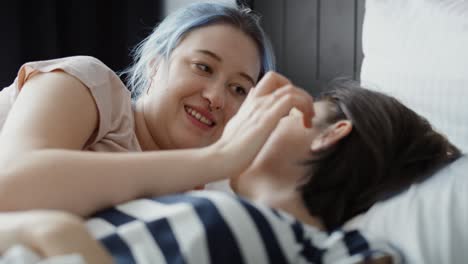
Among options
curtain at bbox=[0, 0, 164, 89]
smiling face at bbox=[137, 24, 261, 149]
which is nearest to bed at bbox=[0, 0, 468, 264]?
smiling face at bbox=[137, 24, 261, 149]

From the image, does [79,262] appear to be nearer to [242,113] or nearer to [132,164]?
[132,164]

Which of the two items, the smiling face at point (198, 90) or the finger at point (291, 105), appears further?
the smiling face at point (198, 90)

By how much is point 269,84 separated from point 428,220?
345 mm

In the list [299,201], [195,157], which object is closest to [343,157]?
[299,201]

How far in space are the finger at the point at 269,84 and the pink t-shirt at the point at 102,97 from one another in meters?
0.34

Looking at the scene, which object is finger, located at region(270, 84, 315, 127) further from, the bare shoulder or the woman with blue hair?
the bare shoulder

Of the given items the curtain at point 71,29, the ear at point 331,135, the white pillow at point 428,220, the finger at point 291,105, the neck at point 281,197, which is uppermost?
the finger at point 291,105

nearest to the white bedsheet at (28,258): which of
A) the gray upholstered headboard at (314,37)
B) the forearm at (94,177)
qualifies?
the forearm at (94,177)

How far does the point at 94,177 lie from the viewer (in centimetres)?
81

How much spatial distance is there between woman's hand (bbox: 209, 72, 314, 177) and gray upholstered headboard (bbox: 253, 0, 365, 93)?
0.85 m

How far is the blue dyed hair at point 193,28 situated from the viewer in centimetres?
143

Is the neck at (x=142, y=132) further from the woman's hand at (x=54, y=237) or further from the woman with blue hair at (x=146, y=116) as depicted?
the woman's hand at (x=54, y=237)

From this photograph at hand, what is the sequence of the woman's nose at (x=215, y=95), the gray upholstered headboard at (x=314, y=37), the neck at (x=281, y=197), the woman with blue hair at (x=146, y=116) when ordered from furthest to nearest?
the gray upholstered headboard at (x=314, y=37) → the woman's nose at (x=215, y=95) → the neck at (x=281, y=197) → the woman with blue hair at (x=146, y=116)

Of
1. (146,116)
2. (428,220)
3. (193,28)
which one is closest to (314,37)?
(193,28)
